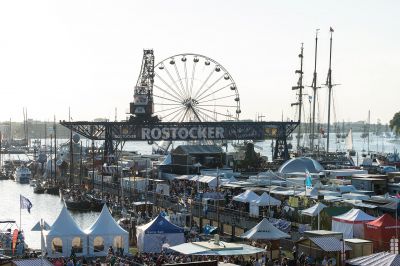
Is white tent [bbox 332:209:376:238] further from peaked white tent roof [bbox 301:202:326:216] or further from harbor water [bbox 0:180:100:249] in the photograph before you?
harbor water [bbox 0:180:100:249]

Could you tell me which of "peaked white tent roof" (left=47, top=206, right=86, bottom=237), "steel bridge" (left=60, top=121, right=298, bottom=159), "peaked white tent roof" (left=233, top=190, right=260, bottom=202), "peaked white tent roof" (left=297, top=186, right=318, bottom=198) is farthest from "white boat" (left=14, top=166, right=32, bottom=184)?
"peaked white tent roof" (left=47, top=206, right=86, bottom=237)

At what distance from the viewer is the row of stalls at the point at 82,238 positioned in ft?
118

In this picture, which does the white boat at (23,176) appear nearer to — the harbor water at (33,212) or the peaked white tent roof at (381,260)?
the harbor water at (33,212)

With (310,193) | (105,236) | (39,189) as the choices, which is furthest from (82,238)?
(39,189)

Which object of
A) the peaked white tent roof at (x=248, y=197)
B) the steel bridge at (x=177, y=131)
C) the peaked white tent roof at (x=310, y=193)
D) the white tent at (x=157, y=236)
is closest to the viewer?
the white tent at (x=157, y=236)

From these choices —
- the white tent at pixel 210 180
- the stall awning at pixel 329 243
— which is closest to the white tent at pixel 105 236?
the stall awning at pixel 329 243

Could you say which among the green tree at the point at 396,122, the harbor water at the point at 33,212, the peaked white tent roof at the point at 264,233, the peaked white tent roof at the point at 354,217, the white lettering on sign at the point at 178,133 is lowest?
the harbor water at the point at 33,212

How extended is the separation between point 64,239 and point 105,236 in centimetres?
Result: 195

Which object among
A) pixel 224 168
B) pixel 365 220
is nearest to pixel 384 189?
pixel 365 220

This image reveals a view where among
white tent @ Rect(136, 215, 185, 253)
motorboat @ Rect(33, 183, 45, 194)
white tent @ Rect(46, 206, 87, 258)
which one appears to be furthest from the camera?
motorboat @ Rect(33, 183, 45, 194)

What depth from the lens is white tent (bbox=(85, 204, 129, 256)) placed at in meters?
36.4

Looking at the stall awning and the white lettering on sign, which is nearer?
the stall awning

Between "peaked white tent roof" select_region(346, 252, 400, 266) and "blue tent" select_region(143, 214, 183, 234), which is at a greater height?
"peaked white tent roof" select_region(346, 252, 400, 266)

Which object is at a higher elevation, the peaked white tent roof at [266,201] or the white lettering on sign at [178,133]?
the white lettering on sign at [178,133]
